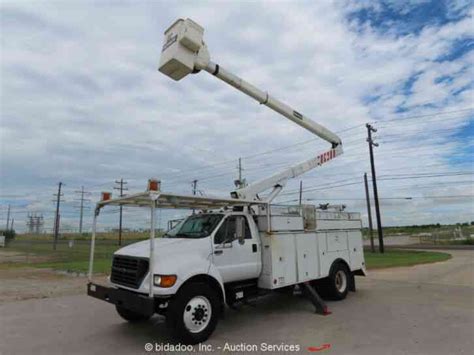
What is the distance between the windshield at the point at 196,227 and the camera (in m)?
7.01

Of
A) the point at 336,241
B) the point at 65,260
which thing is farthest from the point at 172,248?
the point at 65,260

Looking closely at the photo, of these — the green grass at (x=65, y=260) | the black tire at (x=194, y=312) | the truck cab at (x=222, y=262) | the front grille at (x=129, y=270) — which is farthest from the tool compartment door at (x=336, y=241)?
the green grass at (x=65, y=260)

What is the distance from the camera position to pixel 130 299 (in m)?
5.80

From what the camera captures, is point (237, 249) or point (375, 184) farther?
point (375, 184)

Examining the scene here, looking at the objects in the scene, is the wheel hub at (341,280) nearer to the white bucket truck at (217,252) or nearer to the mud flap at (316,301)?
the white bucket truck at (217,252)

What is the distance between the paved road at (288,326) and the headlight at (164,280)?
111 cm

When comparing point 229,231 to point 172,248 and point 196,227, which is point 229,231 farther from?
point 172,248

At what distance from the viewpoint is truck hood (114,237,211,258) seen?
243 inches

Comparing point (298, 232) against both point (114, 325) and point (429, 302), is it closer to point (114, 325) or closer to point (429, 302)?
point (429, 302)

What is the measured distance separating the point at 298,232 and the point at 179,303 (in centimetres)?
365

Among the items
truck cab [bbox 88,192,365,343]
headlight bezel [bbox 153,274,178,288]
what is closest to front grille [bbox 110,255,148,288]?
truck cab [bbox 88,192,365,343]

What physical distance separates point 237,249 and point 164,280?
1.90 meters

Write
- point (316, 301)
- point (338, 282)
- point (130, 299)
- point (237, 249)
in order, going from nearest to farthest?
point (130, 299) < point (237, 249) < point (316, 301) < point (338, 282)

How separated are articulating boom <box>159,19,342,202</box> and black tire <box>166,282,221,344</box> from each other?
8.53 ft
